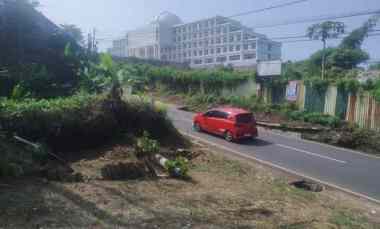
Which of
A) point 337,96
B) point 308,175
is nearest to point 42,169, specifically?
point 308,175

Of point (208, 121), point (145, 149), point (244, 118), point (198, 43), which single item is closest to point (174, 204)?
point (145, 149)

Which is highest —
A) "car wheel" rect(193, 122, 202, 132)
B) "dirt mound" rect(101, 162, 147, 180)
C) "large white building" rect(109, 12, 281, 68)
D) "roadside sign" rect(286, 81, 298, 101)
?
"large white building" rect(109, 12, 281, 68)

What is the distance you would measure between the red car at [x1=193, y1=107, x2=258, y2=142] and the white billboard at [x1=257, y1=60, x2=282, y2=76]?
32.6 feet

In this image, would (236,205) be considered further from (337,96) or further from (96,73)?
(337,96)

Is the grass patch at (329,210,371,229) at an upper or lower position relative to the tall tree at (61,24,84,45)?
lower

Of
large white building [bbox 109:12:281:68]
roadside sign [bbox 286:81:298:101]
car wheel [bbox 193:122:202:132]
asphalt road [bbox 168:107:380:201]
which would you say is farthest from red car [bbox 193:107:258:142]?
large white building [bbox 109:12:281:68]

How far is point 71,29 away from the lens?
20.6m

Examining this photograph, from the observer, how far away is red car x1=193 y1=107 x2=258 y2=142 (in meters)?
17.4

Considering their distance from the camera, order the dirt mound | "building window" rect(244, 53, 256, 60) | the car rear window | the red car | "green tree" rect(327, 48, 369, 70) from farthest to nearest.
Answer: "building window" rect(244, 53, 256, 60)
"green tree" rect(327, 48, 369, 70)
the car rear window
the red car
the dirt mound

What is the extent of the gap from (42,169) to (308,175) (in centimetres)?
900

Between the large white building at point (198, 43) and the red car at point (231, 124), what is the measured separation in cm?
8661

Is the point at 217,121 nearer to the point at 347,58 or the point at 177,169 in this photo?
the point at 177,169

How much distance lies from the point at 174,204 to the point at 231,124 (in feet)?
36.6

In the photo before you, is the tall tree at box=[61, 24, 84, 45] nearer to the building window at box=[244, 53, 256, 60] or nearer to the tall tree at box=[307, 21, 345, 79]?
the tall tree at box=[307, 21, 345, 79]
